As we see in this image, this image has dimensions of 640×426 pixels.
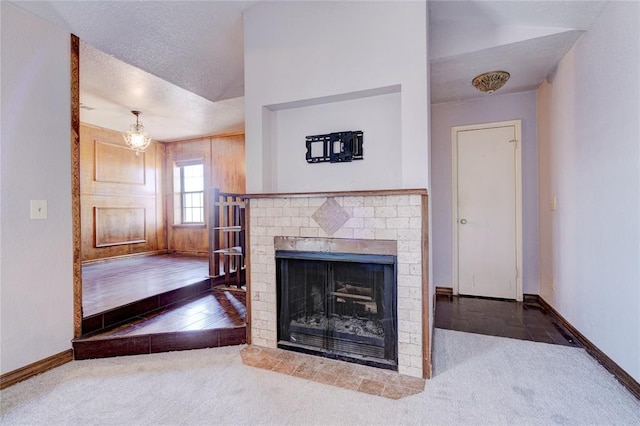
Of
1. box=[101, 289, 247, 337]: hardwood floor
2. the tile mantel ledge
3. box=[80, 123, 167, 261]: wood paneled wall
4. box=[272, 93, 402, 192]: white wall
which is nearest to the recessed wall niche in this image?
box=[272, 93, 402, 192]: white wall

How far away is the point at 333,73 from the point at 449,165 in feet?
7.42

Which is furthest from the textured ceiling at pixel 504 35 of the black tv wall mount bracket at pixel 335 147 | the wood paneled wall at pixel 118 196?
the wood paneled wall at pixel 118 196

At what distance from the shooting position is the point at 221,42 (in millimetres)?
2877

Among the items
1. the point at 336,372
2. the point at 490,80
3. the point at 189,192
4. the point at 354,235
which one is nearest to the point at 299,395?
the point at 336,372

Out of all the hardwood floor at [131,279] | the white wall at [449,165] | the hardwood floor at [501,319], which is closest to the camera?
the hardwood floor at [501,319]

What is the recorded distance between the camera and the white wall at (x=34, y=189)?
2029 mm

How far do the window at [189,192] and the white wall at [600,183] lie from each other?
5.91m

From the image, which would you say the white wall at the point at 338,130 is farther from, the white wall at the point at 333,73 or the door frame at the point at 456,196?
the door frame at the point at 456,196

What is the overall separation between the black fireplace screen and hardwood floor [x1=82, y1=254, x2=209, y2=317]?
1572 mm

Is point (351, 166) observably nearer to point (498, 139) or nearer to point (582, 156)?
point (582, 156)

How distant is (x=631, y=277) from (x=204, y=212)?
6.22 metres

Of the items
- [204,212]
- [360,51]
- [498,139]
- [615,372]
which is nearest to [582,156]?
[498,139]

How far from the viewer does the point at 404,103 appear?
6.85ft

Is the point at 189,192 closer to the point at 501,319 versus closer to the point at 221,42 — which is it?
the point at 221,42
